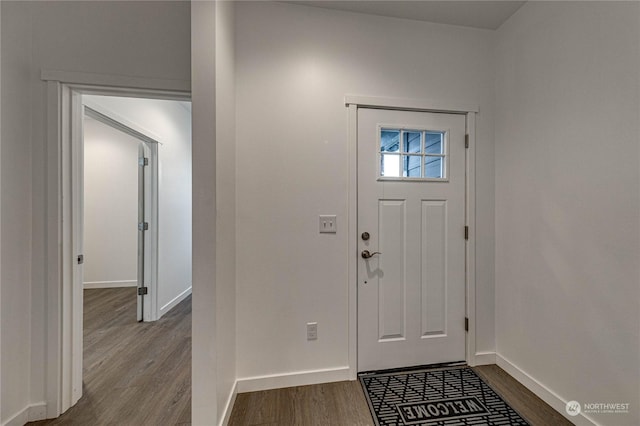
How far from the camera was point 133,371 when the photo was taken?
200 centimetres

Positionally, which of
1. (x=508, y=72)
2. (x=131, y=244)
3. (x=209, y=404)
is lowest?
(x=209, y=404)

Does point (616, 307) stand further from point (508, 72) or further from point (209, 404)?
point (209, 404)

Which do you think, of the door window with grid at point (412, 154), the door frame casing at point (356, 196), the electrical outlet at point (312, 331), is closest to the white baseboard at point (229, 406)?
the electrical outlet at point (312, 331)

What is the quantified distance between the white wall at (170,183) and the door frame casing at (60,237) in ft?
2.51

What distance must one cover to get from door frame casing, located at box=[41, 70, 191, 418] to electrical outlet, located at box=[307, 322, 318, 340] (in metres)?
1.49

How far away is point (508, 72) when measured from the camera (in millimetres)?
1973

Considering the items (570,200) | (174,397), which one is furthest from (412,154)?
(174,397)

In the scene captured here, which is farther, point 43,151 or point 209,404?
point 43,151

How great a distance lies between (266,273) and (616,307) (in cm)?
195

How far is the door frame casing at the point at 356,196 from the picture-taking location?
1901 mm

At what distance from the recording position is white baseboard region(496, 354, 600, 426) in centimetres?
146

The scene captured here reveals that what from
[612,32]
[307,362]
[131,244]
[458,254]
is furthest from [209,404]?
[131,244]

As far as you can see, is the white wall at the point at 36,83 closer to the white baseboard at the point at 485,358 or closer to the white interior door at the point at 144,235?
the white interior door at the point at 144,235

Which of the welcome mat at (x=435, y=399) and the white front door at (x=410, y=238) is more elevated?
the white front door at (x=410, y=238)
